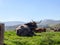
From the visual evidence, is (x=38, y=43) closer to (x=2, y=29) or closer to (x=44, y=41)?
(x=44, y=41)

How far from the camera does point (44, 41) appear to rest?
703 inches

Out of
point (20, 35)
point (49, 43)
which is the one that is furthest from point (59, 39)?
point (20, 35)

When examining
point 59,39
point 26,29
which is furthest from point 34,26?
point 59,39

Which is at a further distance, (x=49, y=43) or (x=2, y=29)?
(x=49, y=43)

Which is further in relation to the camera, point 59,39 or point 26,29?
point 26,29

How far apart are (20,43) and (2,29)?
781 centimetres

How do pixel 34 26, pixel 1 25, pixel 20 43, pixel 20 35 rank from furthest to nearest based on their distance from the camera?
pixel 34 26 < pixel 20 35 < pixel 20 43 < pixel 1 25

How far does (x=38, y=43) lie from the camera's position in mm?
17500

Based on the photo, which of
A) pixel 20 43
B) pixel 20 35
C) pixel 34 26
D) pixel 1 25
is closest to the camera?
pixel 1 25

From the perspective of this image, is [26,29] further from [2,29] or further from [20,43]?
[2,29]

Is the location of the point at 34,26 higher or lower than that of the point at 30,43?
higher

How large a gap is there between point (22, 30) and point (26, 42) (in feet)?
15.6

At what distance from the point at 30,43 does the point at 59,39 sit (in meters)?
2.53

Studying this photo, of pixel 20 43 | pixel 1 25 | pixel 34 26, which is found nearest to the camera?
pixel 1 25
